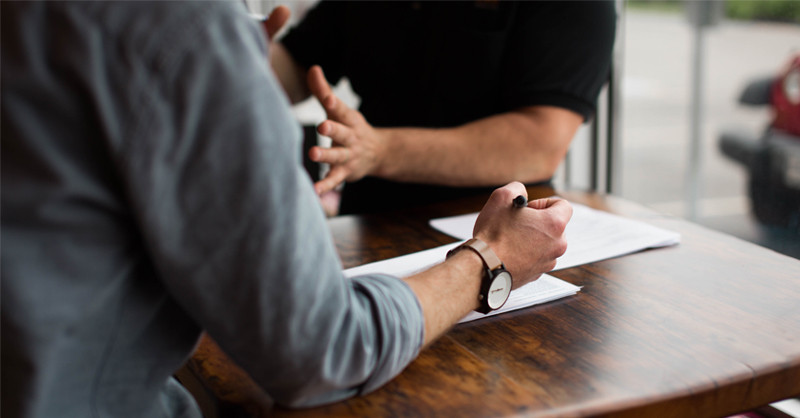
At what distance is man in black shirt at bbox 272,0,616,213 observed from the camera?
4.81 ft

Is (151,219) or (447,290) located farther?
(447,290)

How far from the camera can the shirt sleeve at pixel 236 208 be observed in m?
0.53

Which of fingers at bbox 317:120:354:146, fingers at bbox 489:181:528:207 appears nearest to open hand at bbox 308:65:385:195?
fingers at bbox 317:120:354:146

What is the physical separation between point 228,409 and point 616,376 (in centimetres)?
42

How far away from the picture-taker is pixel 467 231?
4.05 ft

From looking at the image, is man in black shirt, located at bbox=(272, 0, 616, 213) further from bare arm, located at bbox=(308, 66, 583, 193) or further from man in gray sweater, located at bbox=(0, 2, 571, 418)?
man in gray sweater, located at bbox=(0, 2, 571, 418)

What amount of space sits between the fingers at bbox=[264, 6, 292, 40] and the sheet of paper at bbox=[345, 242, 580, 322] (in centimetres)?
46

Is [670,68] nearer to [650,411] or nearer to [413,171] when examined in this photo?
[413,171]

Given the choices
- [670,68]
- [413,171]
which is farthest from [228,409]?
[670,68]

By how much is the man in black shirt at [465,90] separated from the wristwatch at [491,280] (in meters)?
0.52

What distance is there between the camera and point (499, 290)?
2.72 feet

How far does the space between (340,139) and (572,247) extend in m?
0.48

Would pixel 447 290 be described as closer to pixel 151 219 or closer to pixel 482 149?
pixel 151 219

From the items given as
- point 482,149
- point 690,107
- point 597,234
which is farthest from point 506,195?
point 690,107
